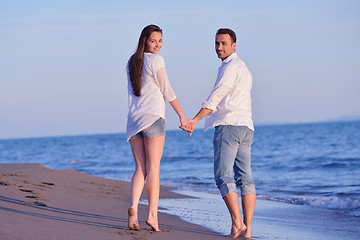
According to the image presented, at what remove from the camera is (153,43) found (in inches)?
162

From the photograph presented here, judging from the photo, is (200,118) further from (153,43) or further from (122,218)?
(122,218)

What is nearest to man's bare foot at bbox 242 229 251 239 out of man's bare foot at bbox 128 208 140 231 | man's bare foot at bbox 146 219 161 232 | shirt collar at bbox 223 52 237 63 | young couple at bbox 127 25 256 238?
young couple at bbox 127 25 256 238

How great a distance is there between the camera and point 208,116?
14.3 feet

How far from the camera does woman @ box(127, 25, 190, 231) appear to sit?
398 centimetres

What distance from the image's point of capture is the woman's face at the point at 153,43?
411 cm

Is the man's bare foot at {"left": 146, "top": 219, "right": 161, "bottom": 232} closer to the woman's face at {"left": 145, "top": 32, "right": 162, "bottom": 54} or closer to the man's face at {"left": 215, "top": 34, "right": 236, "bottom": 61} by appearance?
the woman's face at {"left": 145, "top": 32, "right": 162, "bottom": 54}

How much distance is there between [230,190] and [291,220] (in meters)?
2.05

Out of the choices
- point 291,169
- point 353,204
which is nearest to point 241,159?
point 353,204

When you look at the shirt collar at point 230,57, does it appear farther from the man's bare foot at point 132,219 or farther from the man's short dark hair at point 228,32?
the man's bare foot at point 132,219

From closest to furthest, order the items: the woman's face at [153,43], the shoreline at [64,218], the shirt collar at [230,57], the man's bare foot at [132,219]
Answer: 1. the shoreline at [64,218]
2. the man's bare foot at [132,219]
3. the woman's face at [153,43]
4. the shirt collar at [230,57]

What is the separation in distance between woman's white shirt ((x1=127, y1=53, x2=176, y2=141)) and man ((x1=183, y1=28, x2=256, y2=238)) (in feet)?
1.27

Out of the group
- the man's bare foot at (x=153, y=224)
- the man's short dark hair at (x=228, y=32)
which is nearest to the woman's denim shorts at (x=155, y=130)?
the man's bare foot at (x=153, y=224)

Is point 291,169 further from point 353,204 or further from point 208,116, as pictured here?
point 208,116

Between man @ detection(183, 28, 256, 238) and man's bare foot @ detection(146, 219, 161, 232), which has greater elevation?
man @ detection(183, 28, 256, 238)
